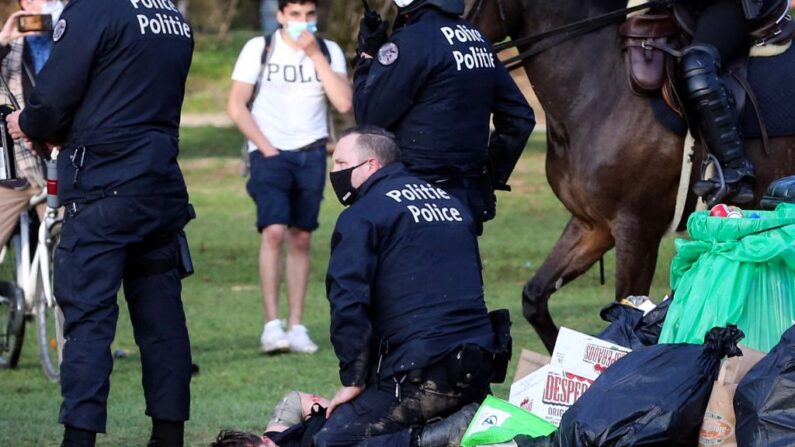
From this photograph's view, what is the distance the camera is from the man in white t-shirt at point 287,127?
381 inches

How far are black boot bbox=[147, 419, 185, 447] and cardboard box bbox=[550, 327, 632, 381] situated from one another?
1664mm

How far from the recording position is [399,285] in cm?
571

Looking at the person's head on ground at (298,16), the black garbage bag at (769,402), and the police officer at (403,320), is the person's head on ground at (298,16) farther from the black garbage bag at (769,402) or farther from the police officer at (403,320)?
the black garbage bag at (769,402)

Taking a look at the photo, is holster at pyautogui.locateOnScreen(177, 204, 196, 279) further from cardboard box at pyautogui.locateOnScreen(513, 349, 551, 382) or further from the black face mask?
cardboard box at pyautogui.locateOnScreen(513, 349, 551, 382)

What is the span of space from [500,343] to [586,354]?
337mm

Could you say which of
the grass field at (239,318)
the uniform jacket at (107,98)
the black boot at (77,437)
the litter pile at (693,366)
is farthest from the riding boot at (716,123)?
the black boot at (77,437)

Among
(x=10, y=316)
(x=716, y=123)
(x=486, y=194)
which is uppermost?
(x=716, y=123)

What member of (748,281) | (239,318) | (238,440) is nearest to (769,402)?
(748,281)

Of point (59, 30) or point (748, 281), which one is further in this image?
point (59, 30)

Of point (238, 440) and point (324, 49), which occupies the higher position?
point (324, 49)

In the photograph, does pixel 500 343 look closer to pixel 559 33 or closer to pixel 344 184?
pixel 344 184

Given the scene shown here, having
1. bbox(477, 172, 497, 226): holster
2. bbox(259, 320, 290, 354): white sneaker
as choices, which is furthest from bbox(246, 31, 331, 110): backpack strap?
bbox(477, 172, 497, 226): holster

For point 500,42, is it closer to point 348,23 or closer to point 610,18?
point 610,18

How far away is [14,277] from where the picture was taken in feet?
32.3
